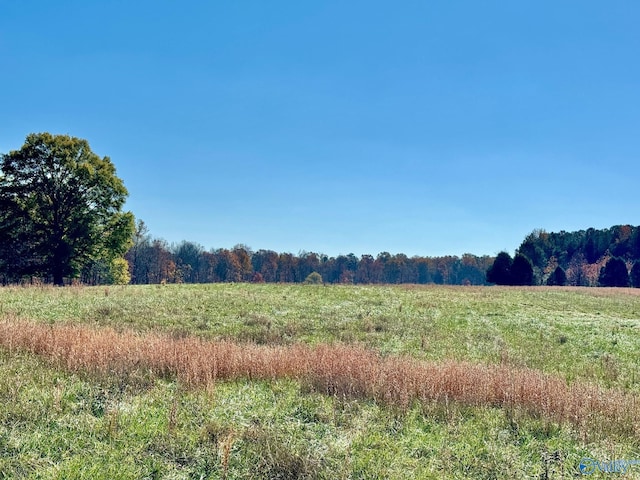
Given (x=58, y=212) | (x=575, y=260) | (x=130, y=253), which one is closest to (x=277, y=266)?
(x=130, y=253)

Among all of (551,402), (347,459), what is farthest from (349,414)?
(551,402)

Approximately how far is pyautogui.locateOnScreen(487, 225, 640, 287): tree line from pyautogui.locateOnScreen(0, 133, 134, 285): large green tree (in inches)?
2037

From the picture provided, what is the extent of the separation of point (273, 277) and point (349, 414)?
99.2 m

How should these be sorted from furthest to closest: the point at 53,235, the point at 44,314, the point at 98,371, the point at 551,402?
the point at 53,235, the point at 44,314, the point at 98,371, the point at 551,402

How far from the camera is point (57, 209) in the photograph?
31250 mm

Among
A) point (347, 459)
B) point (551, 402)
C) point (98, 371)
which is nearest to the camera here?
point (347, 459)

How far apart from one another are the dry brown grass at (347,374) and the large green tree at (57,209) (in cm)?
2476

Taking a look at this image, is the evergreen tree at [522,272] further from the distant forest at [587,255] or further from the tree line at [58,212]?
the tree line at [58,212]

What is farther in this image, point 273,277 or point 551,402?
point 273,277

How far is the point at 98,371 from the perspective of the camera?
24.9 ft

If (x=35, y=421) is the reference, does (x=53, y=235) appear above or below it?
above

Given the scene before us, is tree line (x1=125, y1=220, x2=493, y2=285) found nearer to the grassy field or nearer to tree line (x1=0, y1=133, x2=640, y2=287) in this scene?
tree line (x1=0, y1=133, x2=640, y2=287)

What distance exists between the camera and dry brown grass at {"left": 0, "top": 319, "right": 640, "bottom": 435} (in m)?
6.79

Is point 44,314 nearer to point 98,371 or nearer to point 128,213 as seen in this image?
point 98,371
